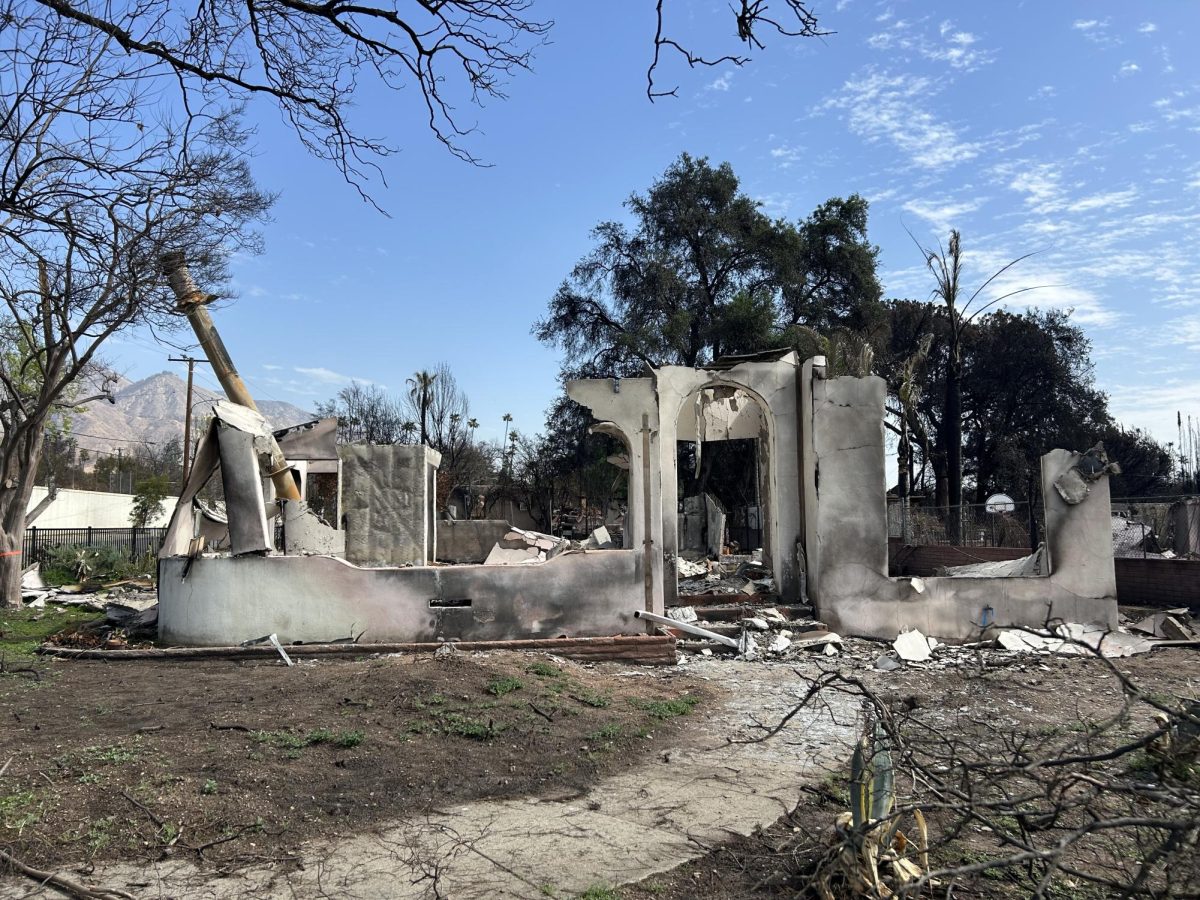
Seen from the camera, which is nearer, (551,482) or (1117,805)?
(1117,805)

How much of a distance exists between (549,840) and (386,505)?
543 inches

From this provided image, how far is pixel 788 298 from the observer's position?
3341 cm

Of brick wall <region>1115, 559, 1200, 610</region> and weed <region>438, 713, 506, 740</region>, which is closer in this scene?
weed <region>438, 713, 506, 740</region>

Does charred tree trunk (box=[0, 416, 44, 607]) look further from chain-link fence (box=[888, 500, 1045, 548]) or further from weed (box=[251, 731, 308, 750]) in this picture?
chain-link fence (box=[888, 500, 1045, 548])

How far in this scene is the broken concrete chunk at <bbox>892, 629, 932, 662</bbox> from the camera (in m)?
11.5

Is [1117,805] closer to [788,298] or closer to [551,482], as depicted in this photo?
[788,298]

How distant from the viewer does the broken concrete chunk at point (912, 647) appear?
11.5 m

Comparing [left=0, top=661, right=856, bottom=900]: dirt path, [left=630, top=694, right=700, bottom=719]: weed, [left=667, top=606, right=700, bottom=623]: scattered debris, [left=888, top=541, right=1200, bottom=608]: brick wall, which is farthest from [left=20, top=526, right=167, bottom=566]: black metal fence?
[left=0, top=661, right=856, bottom=900]: dirt path

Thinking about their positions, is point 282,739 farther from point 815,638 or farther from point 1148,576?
point 1148,576

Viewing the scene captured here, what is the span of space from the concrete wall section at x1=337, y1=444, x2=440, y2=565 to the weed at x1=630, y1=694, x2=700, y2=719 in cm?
1029

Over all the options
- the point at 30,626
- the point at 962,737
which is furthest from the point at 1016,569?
the point at 30,626

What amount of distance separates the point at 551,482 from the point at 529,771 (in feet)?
103

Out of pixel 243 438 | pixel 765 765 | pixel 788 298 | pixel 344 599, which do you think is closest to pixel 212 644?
pixel 344 599

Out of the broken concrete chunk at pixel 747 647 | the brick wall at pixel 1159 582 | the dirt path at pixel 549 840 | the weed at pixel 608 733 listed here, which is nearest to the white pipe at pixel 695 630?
the broken concrete chunk at pixel 747 647
